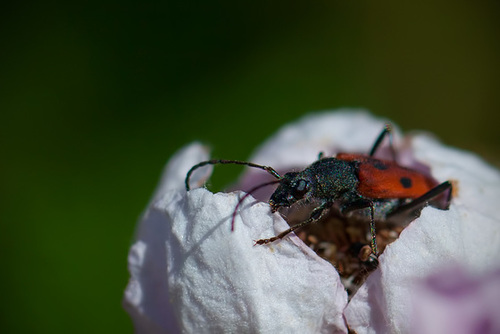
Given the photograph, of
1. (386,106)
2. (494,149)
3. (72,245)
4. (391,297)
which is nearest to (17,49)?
(72,245)

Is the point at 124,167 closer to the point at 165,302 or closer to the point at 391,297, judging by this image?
the point at 165,302

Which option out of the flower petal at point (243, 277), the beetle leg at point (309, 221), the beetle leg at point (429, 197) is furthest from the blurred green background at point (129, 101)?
the flower petal at point (243, 277)

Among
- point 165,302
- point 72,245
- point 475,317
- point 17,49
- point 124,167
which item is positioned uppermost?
point 17,49

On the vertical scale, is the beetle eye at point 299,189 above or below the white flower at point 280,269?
above

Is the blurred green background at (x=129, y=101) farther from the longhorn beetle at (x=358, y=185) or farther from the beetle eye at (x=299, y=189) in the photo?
the beetle eye at (x=299, y=189)

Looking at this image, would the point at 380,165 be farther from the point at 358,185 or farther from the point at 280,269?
the point at 280,269

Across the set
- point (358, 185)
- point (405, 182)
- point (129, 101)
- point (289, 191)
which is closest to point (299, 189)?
point (289, 191)

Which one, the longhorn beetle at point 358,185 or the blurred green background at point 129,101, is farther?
the blurred green background at point 129,101
